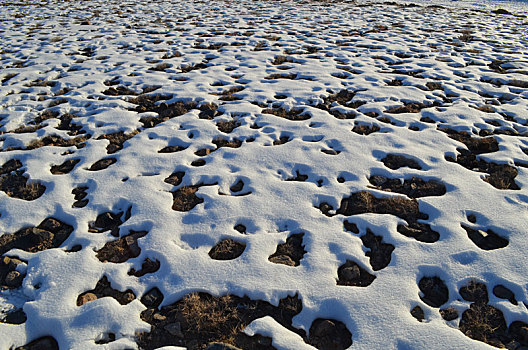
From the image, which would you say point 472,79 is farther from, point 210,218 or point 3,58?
point 3,58

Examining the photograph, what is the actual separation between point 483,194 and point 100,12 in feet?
54.0

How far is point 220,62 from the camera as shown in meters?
9.03

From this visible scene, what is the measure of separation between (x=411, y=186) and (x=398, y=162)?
565mm

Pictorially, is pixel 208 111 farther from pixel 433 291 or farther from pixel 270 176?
pixel 433 291

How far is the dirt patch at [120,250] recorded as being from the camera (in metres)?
3.58

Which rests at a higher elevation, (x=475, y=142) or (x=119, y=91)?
(x=475, y=142)

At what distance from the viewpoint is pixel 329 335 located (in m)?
2.86

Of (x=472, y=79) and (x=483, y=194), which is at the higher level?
(x=472, y=79)

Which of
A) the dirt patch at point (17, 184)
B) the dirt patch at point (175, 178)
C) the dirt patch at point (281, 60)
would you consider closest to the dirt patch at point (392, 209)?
the dirt patch at point (175, 178)

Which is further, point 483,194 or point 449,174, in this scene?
point 449,174

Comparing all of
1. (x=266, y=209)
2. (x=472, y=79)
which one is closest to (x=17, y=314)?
(x=266, y=209)

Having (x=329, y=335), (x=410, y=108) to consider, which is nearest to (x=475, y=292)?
(x=329, y=335)

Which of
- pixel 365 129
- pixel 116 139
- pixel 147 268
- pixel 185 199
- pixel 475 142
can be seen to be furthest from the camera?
pixel 365 129

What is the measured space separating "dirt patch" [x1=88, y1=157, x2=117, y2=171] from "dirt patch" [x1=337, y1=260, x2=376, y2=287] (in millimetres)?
3586
